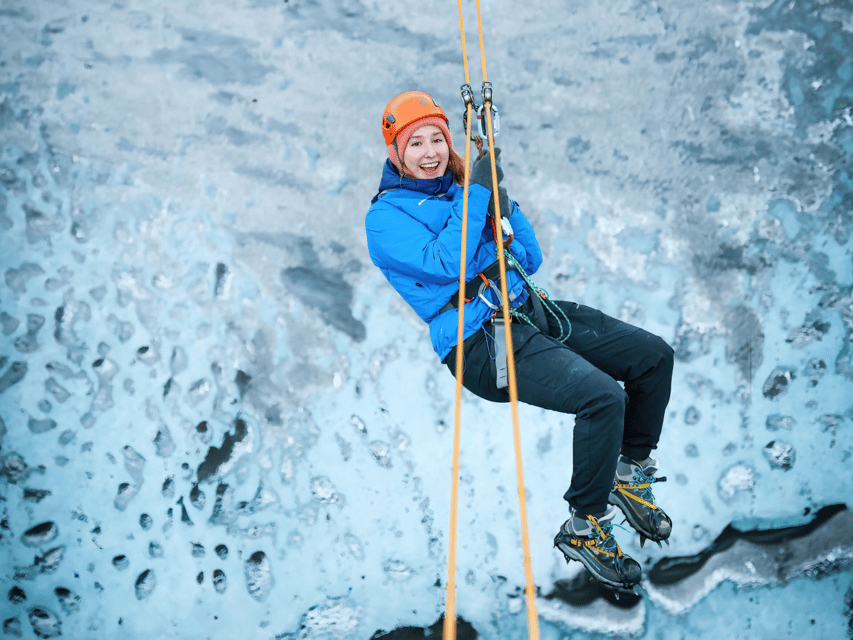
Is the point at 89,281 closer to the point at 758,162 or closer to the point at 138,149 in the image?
the point at 138,149

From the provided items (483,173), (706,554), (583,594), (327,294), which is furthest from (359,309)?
(706,554)

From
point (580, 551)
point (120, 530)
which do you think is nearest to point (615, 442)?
point (580, 551)

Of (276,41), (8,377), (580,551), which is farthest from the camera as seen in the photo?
(276,41)

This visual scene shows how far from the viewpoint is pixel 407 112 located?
1567 millimetres

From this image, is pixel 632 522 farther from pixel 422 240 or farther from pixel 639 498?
pixel 422 240

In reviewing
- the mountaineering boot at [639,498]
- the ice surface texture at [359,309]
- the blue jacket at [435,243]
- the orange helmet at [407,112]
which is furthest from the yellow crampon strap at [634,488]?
the orange helmet at [407,112]

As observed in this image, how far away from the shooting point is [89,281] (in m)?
2.23

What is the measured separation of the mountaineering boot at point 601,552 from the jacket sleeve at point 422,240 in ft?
2.26

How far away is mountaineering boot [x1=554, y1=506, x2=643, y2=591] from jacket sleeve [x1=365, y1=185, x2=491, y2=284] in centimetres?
69

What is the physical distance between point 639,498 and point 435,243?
0.87 metres

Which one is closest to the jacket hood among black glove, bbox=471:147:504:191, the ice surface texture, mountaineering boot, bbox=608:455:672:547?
black glove, bbox=471:147:504:191

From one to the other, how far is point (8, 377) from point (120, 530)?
695mm

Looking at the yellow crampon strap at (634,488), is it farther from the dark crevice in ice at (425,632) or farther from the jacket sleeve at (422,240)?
the dark crevice in ice at (425,632)

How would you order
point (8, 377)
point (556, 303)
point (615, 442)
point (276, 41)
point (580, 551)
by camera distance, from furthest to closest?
1. point (276, 41)
2. point (8, 377)
3. point (556, 303)
4. point (580, 551)
5. point (615, 442)
